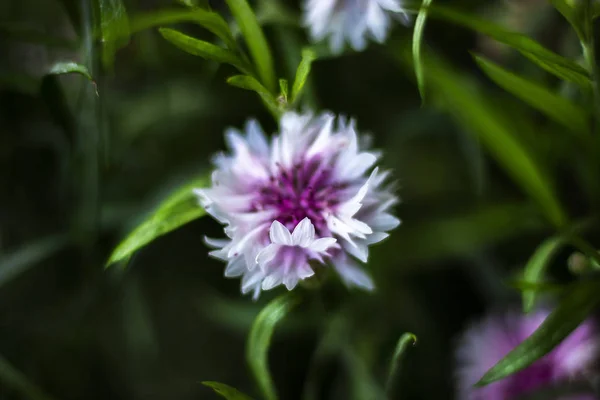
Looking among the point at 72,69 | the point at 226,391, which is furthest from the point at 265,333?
the point at 72,69

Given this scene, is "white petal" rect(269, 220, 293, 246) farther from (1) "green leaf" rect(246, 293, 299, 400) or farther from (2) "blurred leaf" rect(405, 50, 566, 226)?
(2) "blurred leaf" rect(405, 50, 566, 226)

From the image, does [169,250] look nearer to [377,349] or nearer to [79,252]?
[79,252]

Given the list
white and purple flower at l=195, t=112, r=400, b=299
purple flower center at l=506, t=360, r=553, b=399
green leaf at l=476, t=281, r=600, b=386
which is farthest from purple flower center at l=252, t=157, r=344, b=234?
purple flower center at l=506, t=360, r=553, b=399

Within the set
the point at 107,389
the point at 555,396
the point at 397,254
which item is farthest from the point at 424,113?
the point at 107,389

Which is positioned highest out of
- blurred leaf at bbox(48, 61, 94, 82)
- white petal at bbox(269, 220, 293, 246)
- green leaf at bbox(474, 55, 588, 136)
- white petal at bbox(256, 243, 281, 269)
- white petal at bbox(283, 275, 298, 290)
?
blurred leaf at bbox(48, 61, 94, 82)

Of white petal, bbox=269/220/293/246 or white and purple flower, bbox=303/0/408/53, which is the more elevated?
white and purple flower, bbox=303/0/408/53
